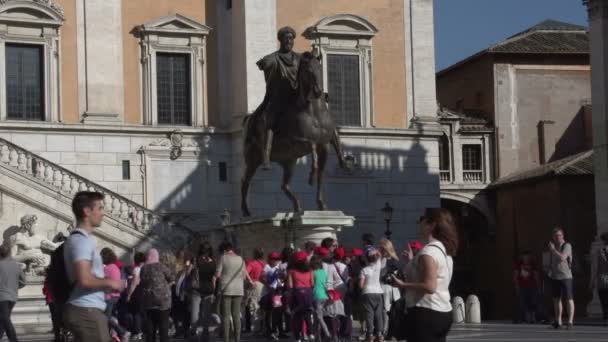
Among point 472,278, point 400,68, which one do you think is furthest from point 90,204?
point 472,278

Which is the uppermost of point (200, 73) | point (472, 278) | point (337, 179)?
point (200, 73)

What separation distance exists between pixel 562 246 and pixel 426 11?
59.8ft

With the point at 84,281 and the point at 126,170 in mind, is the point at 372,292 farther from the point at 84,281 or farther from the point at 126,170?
the point at 126,170

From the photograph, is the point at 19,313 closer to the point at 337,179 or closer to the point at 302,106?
the point at 302,106

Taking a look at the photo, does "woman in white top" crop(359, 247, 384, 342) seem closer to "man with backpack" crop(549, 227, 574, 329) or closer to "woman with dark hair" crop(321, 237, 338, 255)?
"woman with dark hair" crop(321, 237, 338, 255)

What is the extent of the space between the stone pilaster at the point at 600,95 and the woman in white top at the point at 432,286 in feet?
91.3

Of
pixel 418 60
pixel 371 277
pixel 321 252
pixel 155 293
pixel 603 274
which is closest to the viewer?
pixel 155 293

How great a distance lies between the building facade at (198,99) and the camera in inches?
1547

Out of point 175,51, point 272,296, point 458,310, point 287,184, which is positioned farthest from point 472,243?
point 272,296

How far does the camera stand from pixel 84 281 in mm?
11461

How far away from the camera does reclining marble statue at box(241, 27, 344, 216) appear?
25.3 metres

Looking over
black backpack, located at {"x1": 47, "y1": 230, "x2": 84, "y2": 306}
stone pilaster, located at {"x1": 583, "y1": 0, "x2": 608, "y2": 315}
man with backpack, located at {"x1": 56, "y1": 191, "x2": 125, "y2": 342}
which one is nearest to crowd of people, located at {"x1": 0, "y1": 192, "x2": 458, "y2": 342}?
black backpack, located at {"x1": 47, "y1": 230, "x2": 84, "y2": 306}

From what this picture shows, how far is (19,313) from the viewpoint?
97.4ft

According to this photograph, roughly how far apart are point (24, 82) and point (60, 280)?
2835 centimetres
